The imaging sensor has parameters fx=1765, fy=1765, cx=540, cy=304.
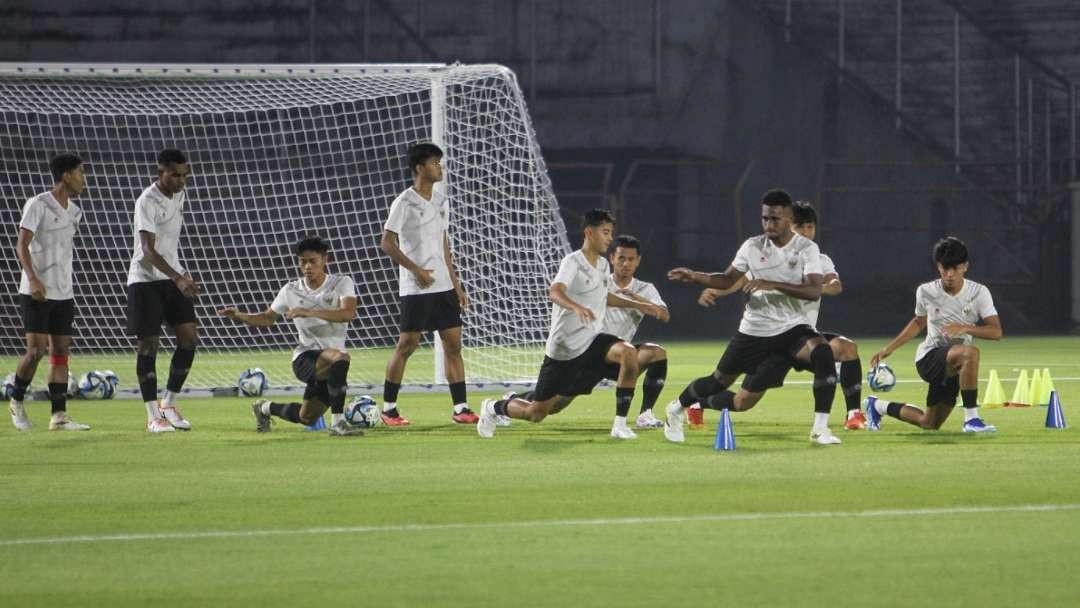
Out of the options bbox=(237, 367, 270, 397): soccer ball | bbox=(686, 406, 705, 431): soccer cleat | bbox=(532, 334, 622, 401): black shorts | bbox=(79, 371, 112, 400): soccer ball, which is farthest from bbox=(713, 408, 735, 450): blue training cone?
bbox=(79, 371, 112, 400): soccer ball

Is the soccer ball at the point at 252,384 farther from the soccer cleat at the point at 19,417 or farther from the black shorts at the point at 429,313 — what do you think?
the black shorts at the point at 429,313

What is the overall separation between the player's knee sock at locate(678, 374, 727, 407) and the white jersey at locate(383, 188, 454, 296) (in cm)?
247

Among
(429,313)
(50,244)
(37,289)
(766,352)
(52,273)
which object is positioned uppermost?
(50,244)

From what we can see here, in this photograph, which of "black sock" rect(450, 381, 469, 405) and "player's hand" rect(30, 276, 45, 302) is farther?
"black sock" rect(450, 381, 469, 405)

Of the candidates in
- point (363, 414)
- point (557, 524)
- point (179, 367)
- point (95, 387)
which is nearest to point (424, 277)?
point (363, 414)

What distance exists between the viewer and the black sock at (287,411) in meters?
12.2

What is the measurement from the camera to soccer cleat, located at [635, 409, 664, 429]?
12.4m

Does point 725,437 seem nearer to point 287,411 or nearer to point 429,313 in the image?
point 429,313

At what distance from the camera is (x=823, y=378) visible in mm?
10703

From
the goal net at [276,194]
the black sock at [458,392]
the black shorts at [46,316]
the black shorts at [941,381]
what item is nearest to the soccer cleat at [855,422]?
the black shorts at [941,381]

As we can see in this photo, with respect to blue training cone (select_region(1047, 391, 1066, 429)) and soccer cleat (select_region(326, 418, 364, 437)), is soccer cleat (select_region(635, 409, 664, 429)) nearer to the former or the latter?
soccer cleat (select_region(326, 418, 364, 437))

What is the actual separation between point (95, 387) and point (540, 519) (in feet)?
32.0

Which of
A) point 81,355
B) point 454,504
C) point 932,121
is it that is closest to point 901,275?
point 932,121

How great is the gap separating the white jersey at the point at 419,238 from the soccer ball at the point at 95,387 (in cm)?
459
